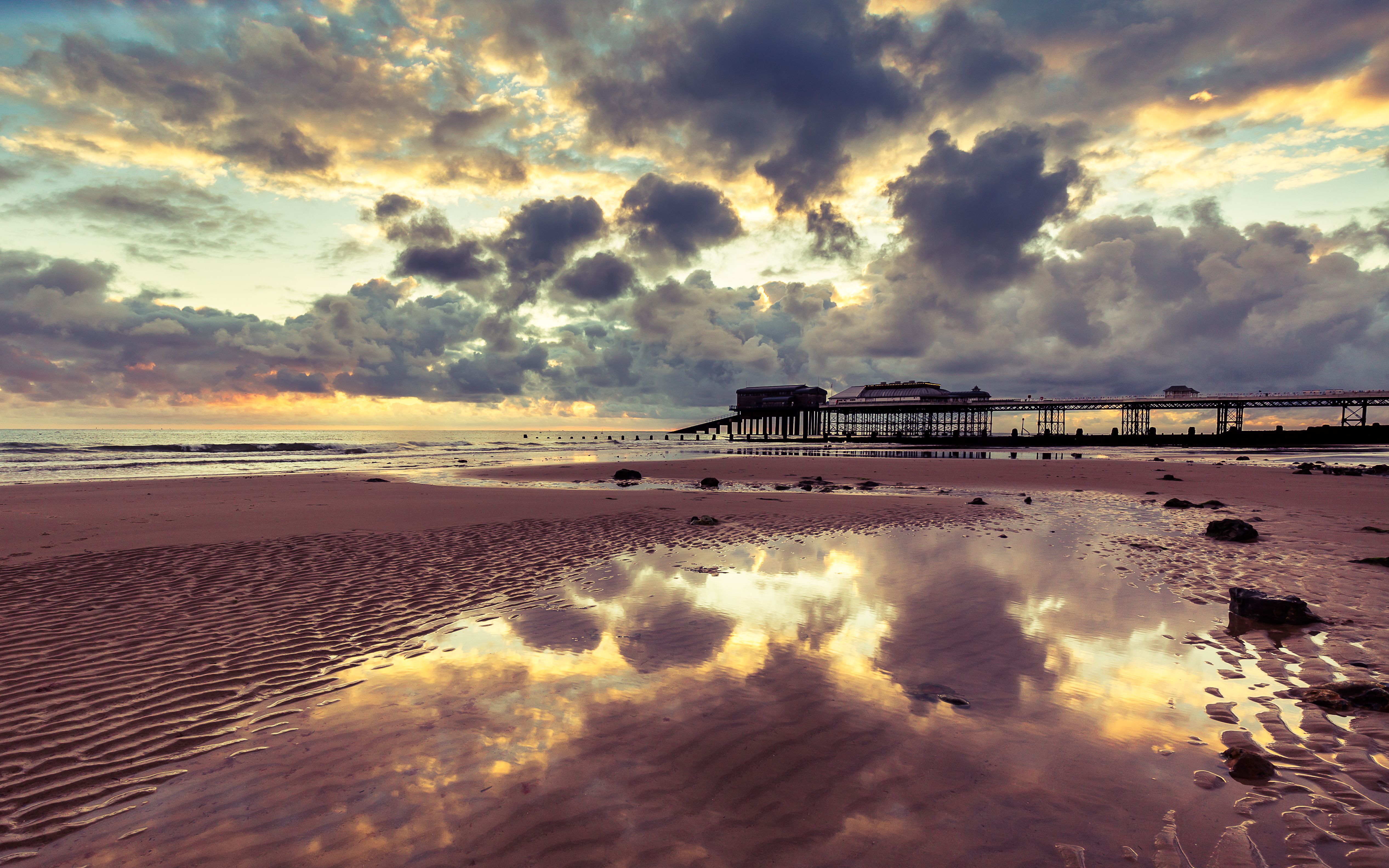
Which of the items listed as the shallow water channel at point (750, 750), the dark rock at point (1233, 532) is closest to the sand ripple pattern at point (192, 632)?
the shallow water channel at point (750, 750)

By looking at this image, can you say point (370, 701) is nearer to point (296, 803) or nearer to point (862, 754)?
point (296, 803)

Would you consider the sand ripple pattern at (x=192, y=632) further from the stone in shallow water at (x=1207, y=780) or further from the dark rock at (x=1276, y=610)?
the dark rock at (x=1276, y=610)

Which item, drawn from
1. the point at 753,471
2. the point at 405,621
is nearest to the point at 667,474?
the point at 753,471

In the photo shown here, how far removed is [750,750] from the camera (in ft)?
14.7

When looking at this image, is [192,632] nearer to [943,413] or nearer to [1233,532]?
[1233,532]

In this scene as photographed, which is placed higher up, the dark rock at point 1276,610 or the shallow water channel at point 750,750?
the dark rock at point 1276,610

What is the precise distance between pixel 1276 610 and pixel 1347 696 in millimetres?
2614

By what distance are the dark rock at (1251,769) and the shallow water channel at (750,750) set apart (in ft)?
0.51

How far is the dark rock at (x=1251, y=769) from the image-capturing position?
158 inches

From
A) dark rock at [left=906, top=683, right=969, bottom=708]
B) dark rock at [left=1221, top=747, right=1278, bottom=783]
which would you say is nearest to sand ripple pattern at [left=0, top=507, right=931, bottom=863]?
dark rock at [left=906, top=683, right=969, bottom=708]

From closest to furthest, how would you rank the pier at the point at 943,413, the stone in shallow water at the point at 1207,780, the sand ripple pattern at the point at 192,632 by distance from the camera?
the stone in shallow water at the point at 1207,780 < the sand ripple pattern at the point at 192,632 < the pier at the point at 943,413

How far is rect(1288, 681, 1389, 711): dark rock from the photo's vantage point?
501 centimetres

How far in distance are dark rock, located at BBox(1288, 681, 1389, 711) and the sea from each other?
2841 cm

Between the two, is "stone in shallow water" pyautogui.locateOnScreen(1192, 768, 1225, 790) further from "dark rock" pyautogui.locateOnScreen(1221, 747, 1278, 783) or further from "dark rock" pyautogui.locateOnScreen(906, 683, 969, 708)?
"dark rock" pyautogui.locateOnScreen(906, 683, 969, 708)
